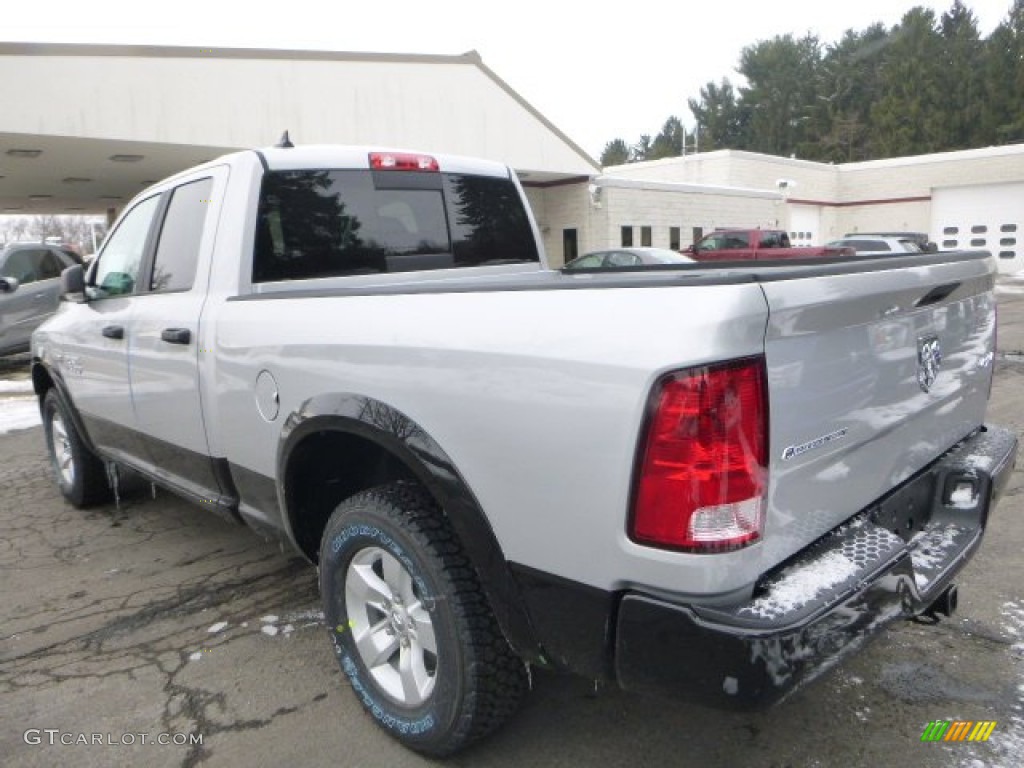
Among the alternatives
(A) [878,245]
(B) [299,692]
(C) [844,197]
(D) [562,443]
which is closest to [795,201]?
(C) [844,197]

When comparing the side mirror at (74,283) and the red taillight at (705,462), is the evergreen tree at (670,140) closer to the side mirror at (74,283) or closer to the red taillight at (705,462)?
the side mirror at (74,283)

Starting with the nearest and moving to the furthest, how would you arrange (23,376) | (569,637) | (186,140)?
(569,637)
(23,376)
(186,140)

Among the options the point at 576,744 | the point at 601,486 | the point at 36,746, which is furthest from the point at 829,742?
the point at 36,746

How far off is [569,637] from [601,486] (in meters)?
0.43

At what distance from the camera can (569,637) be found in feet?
6.27

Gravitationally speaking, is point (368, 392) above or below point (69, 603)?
above

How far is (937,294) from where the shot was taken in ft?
7.61

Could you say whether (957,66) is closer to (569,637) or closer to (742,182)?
(742,182)

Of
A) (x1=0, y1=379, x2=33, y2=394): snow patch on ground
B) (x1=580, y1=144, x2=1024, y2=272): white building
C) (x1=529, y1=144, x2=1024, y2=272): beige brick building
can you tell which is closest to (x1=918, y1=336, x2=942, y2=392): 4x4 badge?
(x1=0, y1=379, x2=33, y2=394): snow patch on ground

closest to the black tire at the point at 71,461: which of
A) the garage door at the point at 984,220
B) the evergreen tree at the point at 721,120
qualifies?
the garage door at the point at 984,220

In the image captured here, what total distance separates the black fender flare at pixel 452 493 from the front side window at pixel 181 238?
1.38 m

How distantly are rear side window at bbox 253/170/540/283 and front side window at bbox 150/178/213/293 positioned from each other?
1.24 ft

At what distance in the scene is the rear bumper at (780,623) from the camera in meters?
1.65

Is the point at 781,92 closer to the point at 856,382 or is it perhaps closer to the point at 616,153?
the point at 616,153
